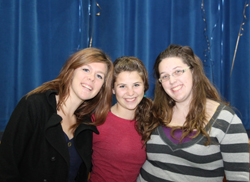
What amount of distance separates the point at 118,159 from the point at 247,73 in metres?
1.76

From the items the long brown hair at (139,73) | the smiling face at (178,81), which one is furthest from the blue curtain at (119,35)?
the smiling face at (178,81)

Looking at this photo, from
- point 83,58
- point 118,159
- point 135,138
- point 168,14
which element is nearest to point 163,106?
point 135,138

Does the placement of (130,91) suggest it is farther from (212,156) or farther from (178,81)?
(212,156)

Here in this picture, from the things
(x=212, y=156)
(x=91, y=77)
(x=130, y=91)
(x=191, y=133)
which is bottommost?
(x=212, y=156)

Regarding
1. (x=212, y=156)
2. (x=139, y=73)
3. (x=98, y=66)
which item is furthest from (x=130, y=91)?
(x=212, y=156)

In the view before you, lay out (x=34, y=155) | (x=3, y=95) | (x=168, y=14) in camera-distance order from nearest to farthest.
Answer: (x=34, y=155), (x=3, y=95), (x=168, y=14)

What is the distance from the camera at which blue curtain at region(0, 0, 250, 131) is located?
1.58 meters

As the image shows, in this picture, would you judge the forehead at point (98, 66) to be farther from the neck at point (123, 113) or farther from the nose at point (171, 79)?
the nose at point (171, 79)

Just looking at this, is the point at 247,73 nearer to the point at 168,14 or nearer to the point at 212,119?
the point at 168,14

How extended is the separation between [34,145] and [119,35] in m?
1.24

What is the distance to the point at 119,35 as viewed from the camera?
1.79 m

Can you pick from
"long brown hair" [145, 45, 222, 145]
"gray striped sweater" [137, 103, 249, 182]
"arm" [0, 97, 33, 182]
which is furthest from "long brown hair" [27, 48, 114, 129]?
"gray striped sweater" [137, 103, 249, 182]

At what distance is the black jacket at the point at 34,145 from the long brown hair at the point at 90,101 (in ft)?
0.30

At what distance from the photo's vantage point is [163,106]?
1.34m
